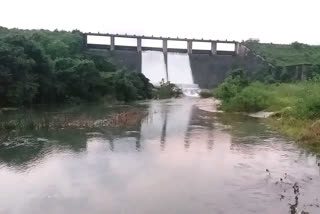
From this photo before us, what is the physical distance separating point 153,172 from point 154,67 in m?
54.8

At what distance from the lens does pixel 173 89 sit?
191 ft

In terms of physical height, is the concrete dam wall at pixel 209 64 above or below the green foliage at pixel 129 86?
above

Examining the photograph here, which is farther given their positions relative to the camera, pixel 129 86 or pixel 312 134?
pixel 129 86

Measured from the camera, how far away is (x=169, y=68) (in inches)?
2633

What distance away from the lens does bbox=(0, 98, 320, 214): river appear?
925cm

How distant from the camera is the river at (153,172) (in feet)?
30.3

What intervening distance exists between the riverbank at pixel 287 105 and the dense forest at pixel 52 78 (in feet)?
41.5

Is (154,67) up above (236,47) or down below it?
below

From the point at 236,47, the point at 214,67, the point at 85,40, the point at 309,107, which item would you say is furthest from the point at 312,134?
the point at 236,47

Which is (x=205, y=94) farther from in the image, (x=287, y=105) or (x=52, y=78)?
(x=287, y=105)

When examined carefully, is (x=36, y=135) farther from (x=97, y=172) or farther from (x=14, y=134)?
(x=97, y=172)

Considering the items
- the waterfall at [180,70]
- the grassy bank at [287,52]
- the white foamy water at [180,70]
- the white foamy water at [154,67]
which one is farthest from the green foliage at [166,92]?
the grassy bank at [287,52]

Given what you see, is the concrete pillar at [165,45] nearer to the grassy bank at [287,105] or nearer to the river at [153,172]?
the grassy bank at [287,105]

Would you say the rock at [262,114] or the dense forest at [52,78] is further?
the dense forest at [52,78]
